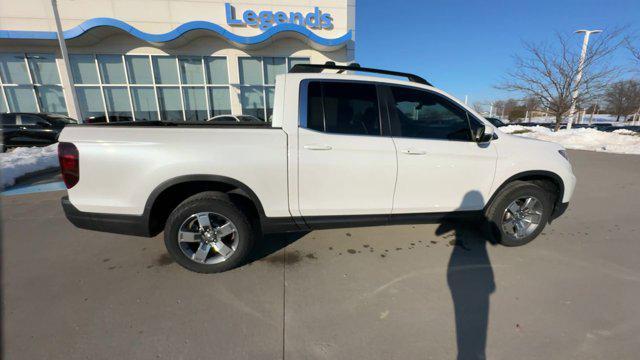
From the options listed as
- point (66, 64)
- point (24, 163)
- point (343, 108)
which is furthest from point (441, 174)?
point (66, 64)

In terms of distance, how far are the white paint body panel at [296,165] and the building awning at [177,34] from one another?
1301cm

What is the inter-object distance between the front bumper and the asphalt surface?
561mm

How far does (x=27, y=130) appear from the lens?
984 centimetres

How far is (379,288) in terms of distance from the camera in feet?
8.56

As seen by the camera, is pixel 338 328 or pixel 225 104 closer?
pixel 338 328

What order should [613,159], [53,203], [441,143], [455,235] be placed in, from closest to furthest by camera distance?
[441,143], [455,235], [53,203], [613,159]

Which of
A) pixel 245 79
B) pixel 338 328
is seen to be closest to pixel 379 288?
pixel 338 328

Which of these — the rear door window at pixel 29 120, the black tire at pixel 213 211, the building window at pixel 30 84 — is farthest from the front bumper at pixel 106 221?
the building window at pixel 30 84

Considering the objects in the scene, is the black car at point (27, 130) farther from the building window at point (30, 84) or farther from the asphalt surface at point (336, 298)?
the asphalt surface at point (336, 298)

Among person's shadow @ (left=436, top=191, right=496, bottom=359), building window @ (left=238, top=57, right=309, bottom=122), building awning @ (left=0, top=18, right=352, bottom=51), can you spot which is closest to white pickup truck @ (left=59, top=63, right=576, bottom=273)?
person's shadow @ (left=436, top=191, right=496, bottom=359)

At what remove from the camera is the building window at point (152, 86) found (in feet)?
48.3

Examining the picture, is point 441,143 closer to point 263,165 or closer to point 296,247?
point 263,165

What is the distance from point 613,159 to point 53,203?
1530 centimetres

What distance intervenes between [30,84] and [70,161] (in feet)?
60.3
